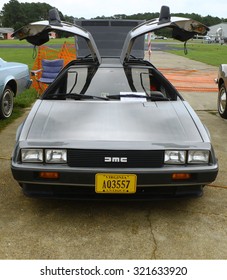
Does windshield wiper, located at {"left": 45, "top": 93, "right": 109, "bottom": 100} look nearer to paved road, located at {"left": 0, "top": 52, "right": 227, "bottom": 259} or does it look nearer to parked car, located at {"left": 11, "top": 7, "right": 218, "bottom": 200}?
parked car, located at {"left": 11, "top": 7, "right": 218, "bottom": 200}

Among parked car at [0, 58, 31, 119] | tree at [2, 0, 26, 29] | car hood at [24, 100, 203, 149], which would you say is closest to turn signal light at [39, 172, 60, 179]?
car hood at [24, 100, 203, 149]

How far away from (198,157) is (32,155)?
1368 mm

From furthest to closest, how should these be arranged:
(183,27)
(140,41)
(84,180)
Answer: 1. (140,41)
2. (183,27)
3. (84,180)

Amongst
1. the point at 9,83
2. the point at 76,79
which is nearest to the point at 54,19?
the point at 76,79

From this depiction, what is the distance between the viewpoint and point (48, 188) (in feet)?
9.03

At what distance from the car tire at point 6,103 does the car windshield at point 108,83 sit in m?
2.42

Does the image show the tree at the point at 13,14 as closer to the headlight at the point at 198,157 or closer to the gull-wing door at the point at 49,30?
the gull-wing door at the point at 49,30

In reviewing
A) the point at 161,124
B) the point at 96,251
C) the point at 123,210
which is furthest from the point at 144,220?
the point at 161,124

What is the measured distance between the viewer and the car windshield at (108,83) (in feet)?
11.6

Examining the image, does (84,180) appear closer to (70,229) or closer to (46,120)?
(70,229)

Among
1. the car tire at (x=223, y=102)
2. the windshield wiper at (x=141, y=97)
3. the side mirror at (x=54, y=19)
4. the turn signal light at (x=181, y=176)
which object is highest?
the side mirror at (x=54, y=19)

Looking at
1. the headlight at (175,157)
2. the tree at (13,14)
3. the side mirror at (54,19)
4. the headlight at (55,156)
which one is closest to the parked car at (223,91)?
the side mirror at (54,19)

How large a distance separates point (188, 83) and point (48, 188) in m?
9.19

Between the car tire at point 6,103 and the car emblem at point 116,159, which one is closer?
the car emblem at point 116,159
